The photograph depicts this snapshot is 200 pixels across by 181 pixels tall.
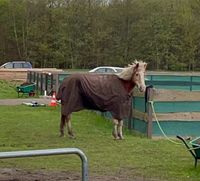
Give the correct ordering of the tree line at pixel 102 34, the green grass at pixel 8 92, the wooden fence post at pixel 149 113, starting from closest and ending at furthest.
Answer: the wooden fence post at pixel 149 113, the green grass at pixel 8 92, the tree line at pixel 102 34

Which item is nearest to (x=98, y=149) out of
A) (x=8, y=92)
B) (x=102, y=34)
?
(x=8, y=92)

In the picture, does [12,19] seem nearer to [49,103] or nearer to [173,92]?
[49,103]

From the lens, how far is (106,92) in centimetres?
1330

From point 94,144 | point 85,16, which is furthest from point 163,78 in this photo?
point 85,16

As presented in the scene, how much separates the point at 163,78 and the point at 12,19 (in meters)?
33.6

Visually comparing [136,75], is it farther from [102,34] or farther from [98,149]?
[102,34]

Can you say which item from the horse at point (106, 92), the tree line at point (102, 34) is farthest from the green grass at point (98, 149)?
the tree line at point (102, 34)

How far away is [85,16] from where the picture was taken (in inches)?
2201

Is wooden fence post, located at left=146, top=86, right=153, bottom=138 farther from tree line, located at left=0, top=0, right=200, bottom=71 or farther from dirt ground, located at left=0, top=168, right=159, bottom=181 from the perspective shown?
tree line, located at left=0, top=0, right=200, bottom=71

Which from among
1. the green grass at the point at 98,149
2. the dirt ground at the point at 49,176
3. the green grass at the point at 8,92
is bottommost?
the green grass at the point at 8,92

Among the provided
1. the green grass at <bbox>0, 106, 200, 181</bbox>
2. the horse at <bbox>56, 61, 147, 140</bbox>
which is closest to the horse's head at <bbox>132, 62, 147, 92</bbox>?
the horse at <bbox>56, 61, 147, 140</bbox>

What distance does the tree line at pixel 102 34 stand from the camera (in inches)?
2194

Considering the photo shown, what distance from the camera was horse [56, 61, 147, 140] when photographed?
13.2 m

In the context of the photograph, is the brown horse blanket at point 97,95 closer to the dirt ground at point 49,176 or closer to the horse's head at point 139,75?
the horse's head at point 139,75
